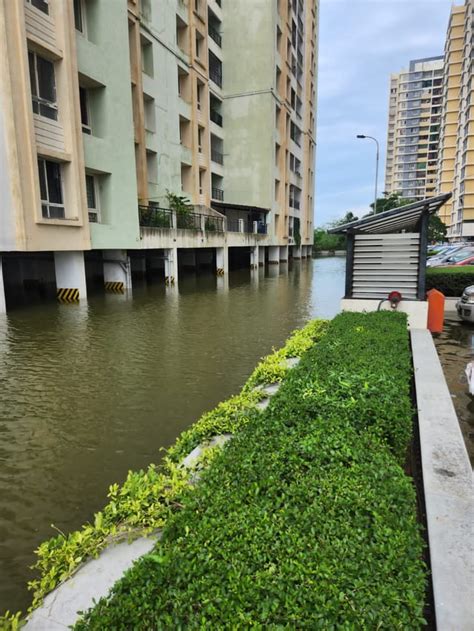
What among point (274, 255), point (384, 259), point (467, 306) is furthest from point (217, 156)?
point (467, 306)

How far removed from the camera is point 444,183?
84.9 m

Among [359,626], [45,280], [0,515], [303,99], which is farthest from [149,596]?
[303,99]

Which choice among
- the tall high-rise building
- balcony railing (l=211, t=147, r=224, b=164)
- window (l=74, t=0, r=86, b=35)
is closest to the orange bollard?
the tall high-rise building

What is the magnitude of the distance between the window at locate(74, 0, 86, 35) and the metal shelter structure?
14.5m

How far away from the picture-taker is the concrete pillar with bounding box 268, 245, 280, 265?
4209cm

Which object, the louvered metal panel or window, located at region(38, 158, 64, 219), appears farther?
window, located at region(38, 158, 64, 219)

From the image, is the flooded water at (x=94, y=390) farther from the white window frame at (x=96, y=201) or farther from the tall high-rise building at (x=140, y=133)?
the white window frame at (x=96, y=201)

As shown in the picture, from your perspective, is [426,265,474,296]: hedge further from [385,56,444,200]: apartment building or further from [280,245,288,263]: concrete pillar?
[385,56,444,200]: apartment building

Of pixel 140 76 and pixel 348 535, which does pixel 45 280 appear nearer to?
pixel 140 76

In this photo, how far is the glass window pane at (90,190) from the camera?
1780 cm

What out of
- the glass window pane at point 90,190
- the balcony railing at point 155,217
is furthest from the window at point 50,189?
the balcony railing at point 155,217

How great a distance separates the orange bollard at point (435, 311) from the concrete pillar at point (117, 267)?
14.4m

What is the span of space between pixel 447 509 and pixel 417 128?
436 ft

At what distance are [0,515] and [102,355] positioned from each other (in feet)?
18.1
